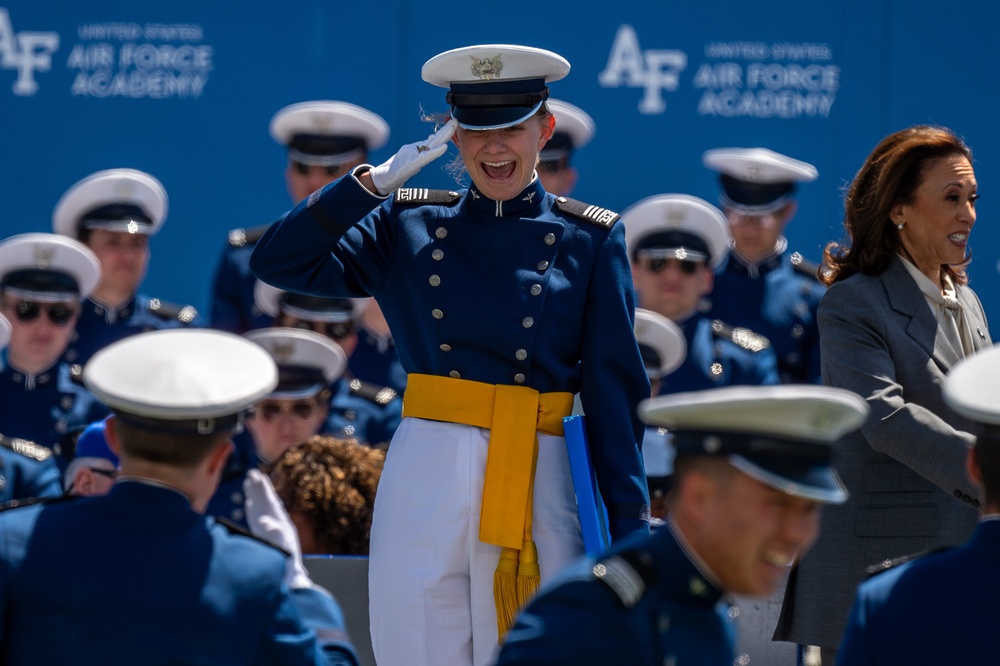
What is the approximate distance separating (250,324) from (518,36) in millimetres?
1622

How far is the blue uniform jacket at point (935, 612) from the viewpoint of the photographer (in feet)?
7.95

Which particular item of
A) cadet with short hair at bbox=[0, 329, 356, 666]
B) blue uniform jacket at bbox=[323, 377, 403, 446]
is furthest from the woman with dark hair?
blue uniform jacket at bbox=[323, 377, 403, 446]

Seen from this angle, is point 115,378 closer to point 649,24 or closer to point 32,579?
point 32,579

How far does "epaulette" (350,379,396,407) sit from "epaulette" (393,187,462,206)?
A: 2.94 m

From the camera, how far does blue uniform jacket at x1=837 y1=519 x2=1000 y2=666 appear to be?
7.95 feet

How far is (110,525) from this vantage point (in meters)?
2.48

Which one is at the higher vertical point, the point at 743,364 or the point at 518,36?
the point at 518,36

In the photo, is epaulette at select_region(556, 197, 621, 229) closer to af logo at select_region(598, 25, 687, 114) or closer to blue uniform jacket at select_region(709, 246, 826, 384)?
af logo at select_region(598, 25, 687, 114)

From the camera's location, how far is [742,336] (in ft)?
22.0

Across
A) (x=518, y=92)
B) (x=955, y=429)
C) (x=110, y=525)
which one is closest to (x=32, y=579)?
(x=110, y=525)

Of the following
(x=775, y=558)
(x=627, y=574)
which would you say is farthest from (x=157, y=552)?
(x=775, y=558)

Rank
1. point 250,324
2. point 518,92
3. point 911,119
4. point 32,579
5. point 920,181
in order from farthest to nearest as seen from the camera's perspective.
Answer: point 250,324, point 911,119, point 920,181, point 518,92, point 32,579

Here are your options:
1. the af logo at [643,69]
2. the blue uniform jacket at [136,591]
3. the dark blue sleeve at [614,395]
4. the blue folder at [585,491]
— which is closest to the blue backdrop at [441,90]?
the af logo at [643,69]

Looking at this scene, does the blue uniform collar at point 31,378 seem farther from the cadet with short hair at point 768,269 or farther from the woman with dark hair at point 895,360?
the woman with dark hair at point 895,360
